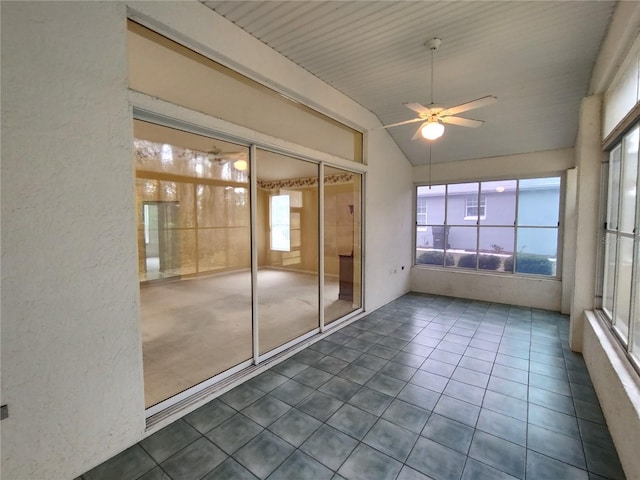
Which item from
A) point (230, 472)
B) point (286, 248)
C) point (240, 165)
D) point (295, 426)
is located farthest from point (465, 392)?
point (286, 248)

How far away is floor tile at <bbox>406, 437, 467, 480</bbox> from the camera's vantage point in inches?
72.7

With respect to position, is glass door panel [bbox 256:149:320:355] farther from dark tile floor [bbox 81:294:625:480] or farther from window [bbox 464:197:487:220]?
window [bbox 464:197:487:220]

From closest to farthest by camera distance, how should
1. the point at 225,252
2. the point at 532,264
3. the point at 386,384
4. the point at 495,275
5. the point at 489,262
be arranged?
the point at 386,384 → the point at 225,252 → the point at 532,264 → the point at 495,275 → the point at 489,262

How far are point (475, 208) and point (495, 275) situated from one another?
1382 millimetres

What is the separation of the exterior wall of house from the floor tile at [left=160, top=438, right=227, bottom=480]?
39 cm

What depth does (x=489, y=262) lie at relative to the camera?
583 cm

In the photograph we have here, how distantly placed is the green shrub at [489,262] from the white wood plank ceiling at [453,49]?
2334 millimetres

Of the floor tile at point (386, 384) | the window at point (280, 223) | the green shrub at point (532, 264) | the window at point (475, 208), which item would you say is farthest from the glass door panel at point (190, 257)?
the green shrub at point (532, 264)

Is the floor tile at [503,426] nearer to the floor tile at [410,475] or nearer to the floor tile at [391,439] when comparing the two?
the floor tile at [391,439]

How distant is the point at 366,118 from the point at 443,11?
2149mm

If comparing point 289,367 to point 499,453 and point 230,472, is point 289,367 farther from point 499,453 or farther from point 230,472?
point 499,453

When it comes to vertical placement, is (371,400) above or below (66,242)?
below

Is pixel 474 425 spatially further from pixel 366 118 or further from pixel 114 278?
pixel 366 118

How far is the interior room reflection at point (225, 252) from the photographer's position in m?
3.28
